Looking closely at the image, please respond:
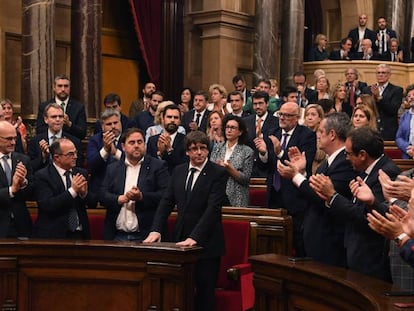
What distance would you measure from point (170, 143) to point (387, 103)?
9.87 ft

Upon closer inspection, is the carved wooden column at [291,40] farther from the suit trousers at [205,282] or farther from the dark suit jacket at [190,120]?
the suit trousers at [205,282]

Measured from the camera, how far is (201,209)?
4500 mm

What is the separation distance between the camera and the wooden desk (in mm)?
2934

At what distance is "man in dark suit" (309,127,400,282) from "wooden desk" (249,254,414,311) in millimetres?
160

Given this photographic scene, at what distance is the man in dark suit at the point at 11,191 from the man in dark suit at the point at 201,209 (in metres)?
0.87

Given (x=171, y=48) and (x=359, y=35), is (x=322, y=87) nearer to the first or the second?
(x=171, y=48)

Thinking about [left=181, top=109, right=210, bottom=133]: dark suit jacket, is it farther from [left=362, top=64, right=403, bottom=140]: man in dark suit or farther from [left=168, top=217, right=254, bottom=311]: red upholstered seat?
[left=168, top=217, right=254, bottom=311]: red upholstered seat

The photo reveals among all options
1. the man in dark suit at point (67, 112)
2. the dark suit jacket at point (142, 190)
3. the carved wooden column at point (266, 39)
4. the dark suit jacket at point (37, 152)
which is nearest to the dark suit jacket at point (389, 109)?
the man in dark suit at point (67, 112)

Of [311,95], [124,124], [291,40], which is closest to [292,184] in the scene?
[124,124]

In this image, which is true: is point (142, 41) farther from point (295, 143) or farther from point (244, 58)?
point (295, 143)

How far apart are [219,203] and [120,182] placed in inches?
29.0

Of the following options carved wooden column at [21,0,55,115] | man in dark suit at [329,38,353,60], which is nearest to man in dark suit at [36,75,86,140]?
carved wooden column at [21,0,55,115]

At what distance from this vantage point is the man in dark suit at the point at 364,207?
353 cm

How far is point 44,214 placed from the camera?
15.6ft
